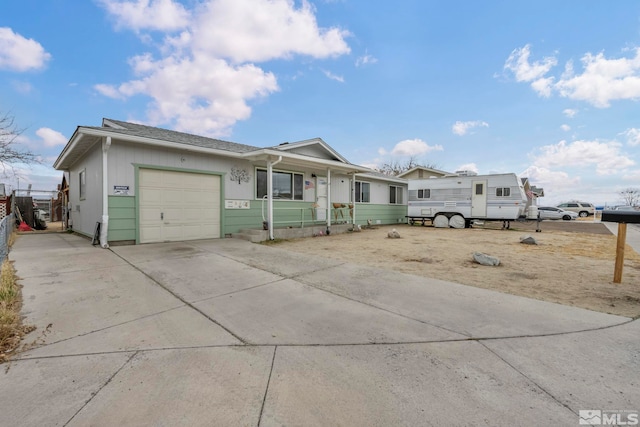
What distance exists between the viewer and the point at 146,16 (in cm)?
812

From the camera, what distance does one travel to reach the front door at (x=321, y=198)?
1227 centimetres

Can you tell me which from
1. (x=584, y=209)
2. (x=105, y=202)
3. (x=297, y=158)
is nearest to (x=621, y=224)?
(x=297, y=158)

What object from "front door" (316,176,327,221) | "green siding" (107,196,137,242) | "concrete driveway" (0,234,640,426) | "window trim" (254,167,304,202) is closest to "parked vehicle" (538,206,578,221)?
"front door" (316,176,327,221)

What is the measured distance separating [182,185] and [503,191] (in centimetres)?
1440

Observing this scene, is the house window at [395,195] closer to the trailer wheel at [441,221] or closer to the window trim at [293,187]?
the trailer wheel at [441,221]

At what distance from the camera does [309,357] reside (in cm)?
223

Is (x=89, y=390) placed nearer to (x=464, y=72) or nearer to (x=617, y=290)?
(x=617, y=290)

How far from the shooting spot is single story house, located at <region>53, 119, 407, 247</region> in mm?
7293

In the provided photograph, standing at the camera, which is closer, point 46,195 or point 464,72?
point 464,72

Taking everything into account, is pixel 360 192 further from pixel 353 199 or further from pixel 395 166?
pixel 395 166

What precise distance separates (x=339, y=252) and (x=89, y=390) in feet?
19.2

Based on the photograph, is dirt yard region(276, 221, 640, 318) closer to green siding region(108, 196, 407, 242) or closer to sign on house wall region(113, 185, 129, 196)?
green siding region(108, 196, 407, 242)

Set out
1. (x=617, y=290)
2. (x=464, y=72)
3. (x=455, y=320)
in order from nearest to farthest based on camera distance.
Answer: (x=455, y=320)
(x=617, y=290)
(x=464, y=72)

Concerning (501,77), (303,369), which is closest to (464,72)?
(501,77)
